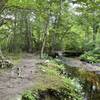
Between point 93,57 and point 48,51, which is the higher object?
point 48,51

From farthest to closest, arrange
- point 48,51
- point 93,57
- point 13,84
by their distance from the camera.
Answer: point 48,51 < point 93,57 < point 13,84

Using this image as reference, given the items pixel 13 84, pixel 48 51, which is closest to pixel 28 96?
pixel 13 84

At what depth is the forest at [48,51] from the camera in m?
7.30

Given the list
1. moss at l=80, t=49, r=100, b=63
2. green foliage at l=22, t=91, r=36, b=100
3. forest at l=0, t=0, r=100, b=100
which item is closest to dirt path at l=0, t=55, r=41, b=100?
forest at l=0, t=0, r=100, b=100

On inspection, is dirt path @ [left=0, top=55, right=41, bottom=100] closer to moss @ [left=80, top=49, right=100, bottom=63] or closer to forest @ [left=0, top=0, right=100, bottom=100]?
forest @ [left=0, top=0, right=100, bottom=100]

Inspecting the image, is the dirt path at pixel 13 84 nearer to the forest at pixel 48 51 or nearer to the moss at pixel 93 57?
the forest at pixel 48 51

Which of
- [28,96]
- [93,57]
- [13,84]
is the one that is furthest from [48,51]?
[28,96]

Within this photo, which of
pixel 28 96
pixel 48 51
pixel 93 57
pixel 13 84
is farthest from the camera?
pixel 48 51

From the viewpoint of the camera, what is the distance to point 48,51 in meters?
21.8

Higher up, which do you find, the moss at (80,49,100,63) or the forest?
the forest

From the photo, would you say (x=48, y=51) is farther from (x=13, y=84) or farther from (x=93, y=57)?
(x=13, y=84)

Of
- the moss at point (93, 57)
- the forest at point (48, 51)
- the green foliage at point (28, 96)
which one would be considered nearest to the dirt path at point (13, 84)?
the forest at point (48, 51)

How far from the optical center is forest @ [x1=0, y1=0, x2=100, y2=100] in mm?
7302

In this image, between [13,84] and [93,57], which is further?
[93,57]
